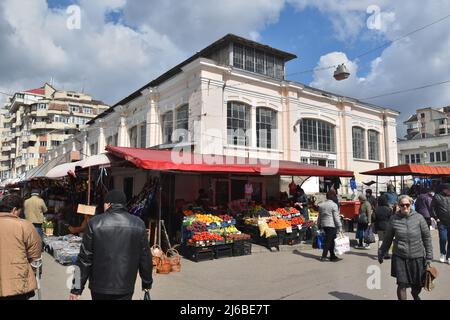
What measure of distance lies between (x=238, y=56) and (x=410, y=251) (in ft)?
54.4

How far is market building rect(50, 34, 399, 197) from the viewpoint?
1672 cm

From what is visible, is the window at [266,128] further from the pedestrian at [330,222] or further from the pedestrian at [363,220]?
the pedestrian at [330,222]

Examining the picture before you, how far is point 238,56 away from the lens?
19.6 meters

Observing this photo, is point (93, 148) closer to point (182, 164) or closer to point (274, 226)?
point (182, 164)

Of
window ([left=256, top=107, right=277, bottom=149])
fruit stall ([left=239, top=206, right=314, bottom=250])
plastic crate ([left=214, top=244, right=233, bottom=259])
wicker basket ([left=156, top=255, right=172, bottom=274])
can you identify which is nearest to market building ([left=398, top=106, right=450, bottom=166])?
window ([left=256, top=107, right=277, bottom=149])

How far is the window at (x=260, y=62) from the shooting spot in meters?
20.4

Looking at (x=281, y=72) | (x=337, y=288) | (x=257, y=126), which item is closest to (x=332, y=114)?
(x=281, y=72)

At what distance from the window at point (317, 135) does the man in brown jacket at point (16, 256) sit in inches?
729

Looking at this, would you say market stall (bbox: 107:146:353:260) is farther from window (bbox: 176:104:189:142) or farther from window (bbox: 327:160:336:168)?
window (bbox: 327:160:336:168)

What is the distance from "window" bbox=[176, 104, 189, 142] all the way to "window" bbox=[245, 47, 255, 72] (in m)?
4.55

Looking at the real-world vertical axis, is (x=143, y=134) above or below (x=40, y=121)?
below

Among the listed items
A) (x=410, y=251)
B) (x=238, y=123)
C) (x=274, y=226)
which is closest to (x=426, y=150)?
(x=238, y=123)

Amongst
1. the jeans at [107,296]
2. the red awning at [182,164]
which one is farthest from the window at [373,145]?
the jeans at [107,296]
